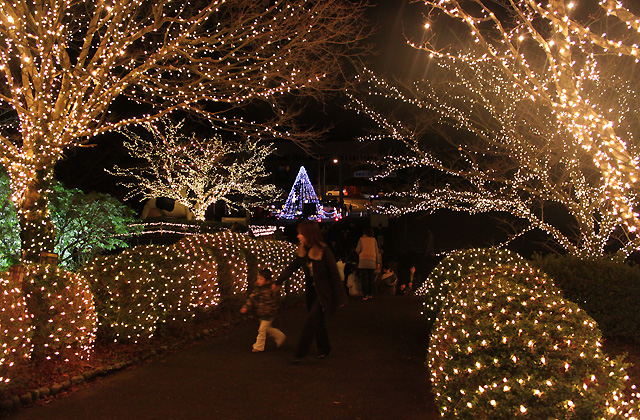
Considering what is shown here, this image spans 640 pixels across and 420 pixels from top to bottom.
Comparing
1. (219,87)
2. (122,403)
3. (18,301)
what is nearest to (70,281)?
(18,301)

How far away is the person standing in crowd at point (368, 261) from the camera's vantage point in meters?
12.0

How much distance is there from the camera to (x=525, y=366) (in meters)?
3.69

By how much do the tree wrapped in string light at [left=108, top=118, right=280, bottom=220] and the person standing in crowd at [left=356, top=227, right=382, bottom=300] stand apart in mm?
14919

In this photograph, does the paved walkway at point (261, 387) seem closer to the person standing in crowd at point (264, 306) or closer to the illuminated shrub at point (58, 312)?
the person standing in crowd at point (264, 306)

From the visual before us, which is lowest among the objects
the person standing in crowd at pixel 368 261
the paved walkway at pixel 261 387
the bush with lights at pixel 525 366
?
the paved walkway at pixel 261 387

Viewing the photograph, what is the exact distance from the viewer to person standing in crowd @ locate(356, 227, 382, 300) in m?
12.0

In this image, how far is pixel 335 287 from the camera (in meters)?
6.74

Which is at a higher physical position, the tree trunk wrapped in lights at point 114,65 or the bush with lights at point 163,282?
the tree trunk wrapped in lights at point 114,65

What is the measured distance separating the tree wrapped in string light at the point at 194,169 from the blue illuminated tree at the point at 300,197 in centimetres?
1606

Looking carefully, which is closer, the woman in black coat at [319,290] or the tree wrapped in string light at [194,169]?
the woman in black coat at [319,290]

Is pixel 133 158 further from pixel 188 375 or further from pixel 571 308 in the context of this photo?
pixel 571 308

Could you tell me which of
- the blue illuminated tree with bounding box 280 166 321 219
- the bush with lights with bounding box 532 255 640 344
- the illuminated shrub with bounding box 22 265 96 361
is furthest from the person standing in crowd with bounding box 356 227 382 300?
the blue illuminated tree with bounding box 280 166 321 219

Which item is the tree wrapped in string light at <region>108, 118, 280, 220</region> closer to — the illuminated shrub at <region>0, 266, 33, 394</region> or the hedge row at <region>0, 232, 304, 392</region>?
the hedge row at <region>0, 232, 304, 392</region>

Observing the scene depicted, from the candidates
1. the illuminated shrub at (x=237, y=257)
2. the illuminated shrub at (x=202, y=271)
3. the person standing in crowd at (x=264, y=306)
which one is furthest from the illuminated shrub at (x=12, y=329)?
the illuminated shrub at (x=237, y=257)
